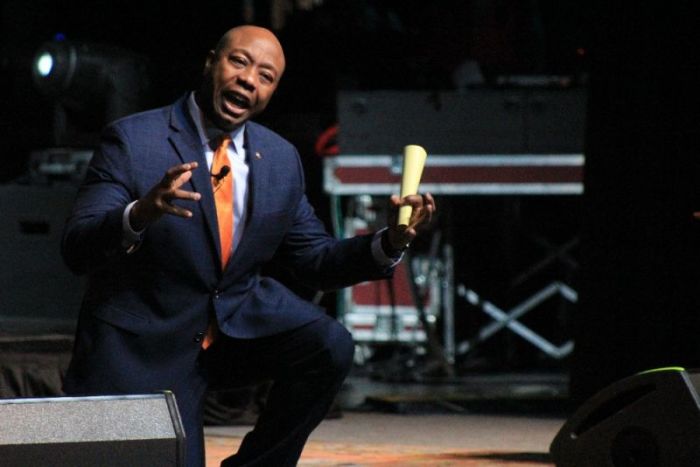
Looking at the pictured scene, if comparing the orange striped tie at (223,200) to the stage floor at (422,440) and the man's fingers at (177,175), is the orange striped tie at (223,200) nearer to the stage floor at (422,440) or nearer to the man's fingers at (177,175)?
the man's fingers at (177,175)

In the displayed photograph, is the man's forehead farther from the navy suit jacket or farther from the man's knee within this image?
the man's knee

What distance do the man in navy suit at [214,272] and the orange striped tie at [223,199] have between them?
0.02 m

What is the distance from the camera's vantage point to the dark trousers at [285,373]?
3723mm

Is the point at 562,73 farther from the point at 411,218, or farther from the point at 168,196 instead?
the point at 168,196

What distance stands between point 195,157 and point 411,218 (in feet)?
1.75

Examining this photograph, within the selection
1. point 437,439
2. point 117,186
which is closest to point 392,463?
point 437,439

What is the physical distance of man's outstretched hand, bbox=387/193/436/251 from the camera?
11.3ft

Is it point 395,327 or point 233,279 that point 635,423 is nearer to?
point 233,279

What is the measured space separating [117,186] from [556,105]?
170 inches

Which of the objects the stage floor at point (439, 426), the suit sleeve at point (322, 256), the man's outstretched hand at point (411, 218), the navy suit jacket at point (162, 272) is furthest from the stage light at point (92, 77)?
the man's outstretched hand at point (411, 218)

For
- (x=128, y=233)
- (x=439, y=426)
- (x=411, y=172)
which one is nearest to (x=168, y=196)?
(x=128, y=233)

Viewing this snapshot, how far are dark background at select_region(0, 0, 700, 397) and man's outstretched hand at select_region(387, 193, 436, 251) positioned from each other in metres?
2.76

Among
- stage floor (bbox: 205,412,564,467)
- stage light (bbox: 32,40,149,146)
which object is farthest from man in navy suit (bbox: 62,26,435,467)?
stage light (bbox: 32,40,149,146)

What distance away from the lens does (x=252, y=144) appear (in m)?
3.76
